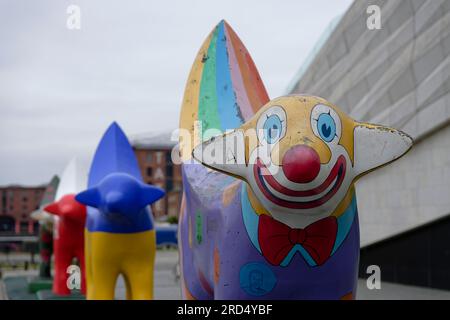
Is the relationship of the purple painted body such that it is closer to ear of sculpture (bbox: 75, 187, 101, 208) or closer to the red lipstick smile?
the red lipstick smile

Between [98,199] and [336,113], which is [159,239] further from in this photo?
[336,113]

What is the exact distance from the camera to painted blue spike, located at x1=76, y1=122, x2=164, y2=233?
6.82 meters

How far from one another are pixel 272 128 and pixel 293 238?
67 cm

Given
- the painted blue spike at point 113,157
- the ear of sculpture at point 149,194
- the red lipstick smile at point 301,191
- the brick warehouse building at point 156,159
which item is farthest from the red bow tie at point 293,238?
the brick warehouse building at point 156,159

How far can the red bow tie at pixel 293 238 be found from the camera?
3943 mm

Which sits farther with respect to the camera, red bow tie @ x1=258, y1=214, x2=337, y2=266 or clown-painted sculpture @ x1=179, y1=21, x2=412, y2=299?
red bow tie @ x1=258, y1=214, x2=337, y2=266

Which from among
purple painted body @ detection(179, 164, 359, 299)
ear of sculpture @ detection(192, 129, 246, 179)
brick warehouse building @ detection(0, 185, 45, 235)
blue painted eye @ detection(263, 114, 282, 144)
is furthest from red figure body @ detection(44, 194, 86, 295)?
brick warehouse building @ detection(0, 185, 45, 235)

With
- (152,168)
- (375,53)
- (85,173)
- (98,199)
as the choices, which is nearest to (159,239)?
(85,173)

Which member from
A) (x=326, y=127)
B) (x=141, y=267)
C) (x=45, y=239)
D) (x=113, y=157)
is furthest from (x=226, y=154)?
(x=45, y=239)

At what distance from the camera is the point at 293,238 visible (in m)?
3.95

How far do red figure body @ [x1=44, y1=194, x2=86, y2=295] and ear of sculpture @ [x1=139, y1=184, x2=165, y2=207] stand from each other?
315 cm

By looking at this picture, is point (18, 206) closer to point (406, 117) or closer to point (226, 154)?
point (406, 117)

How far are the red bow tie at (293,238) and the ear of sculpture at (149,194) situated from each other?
303cm

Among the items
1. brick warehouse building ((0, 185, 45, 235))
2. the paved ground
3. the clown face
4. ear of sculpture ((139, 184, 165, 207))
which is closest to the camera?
the clown face
